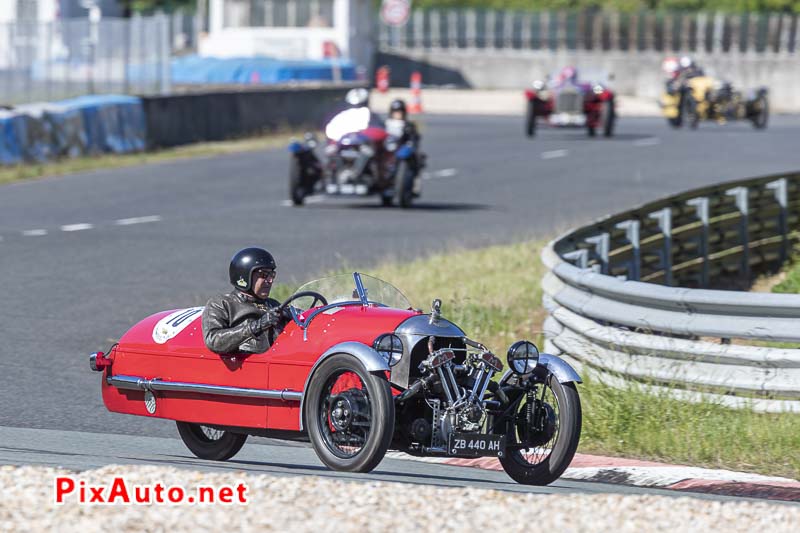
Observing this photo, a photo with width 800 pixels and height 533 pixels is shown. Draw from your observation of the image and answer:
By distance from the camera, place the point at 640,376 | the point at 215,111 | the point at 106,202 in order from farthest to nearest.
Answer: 1. the point at 215,111
2. the point at 106,202
3. the point at 640,376

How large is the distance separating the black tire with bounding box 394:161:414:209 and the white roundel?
13.8 meters

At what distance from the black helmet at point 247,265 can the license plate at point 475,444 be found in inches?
61.8

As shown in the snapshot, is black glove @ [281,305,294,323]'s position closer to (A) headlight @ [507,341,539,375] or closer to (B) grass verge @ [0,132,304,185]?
(A) headlight @ [507,341,539,375]

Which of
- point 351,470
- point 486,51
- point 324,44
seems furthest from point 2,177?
point 486,51

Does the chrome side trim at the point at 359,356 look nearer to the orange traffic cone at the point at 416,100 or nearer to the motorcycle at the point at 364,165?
the motorcycle at the point at 364,165

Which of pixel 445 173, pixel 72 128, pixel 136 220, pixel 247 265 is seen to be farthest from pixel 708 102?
pixel 247 265

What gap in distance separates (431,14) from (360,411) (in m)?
54.3

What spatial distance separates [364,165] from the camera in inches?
881

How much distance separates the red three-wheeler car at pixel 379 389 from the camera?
7332 millimetres

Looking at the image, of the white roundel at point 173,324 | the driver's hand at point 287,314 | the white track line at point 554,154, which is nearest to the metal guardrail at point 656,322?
the driver's hand at point 287,314

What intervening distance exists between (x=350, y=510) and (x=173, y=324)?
2763 millimetres

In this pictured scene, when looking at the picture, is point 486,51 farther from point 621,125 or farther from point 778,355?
point 778,355

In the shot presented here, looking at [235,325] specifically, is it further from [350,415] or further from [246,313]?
[350,415]

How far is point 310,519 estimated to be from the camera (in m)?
5.93
